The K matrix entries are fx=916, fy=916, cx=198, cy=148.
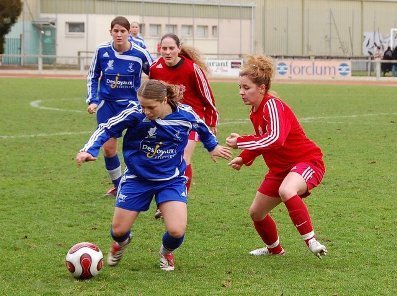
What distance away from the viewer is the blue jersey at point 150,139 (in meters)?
6.84

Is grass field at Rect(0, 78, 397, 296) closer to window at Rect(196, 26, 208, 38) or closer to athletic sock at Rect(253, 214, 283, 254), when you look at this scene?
athletic sock at Rect(253, 214, 283, 254)

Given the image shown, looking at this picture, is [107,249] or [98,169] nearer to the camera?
[107,249]

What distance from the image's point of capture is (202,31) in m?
56.1

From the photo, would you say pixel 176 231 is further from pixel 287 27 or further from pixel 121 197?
pixel 287 27

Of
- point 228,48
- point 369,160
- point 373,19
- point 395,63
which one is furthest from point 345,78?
point 369,160

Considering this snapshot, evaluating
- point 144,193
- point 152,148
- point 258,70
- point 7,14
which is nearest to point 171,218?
point 144,193

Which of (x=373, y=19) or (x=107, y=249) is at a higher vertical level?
(x=373, y=19)

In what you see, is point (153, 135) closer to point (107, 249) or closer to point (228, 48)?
point (107, 249)

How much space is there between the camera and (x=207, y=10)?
185 feet

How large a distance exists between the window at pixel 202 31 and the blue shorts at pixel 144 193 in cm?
4914

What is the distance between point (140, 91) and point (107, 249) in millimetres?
1591

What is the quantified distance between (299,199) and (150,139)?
4.12 ft

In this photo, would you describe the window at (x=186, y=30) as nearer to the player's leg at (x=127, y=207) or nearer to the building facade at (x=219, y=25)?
the building facade at (x=219, y=25)

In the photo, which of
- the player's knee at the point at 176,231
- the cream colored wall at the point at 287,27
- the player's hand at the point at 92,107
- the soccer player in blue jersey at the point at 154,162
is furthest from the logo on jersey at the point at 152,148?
the cream colored wall at the point at 287,27
